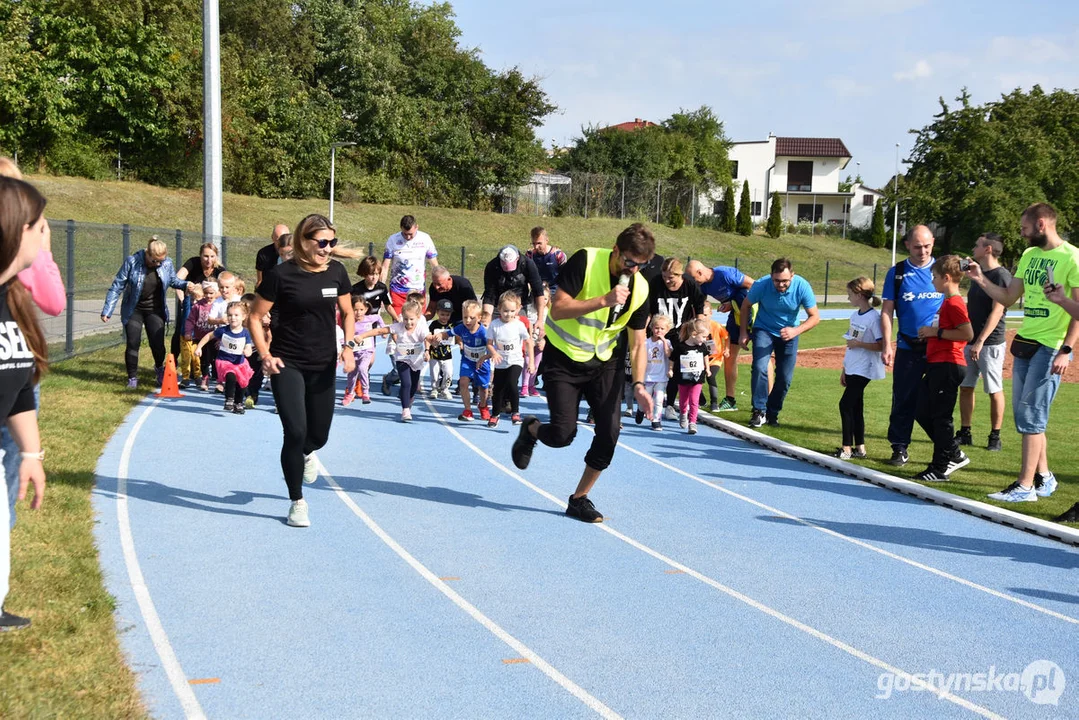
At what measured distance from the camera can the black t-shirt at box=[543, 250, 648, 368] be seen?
6852 millimetres

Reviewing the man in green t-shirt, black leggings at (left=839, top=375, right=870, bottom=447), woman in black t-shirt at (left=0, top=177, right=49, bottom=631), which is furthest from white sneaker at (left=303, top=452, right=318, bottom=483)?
the man in green t-shirt

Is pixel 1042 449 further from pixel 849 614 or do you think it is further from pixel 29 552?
pixel 29 552

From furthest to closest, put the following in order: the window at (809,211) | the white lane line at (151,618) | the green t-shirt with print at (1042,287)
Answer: the window at (809,211)
the green t-shirt with print at (1042,287)
the white lane line at (151,618)

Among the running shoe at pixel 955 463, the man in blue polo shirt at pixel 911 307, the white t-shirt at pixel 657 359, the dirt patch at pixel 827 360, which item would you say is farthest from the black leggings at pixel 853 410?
the dirt patch at pixel 827 360

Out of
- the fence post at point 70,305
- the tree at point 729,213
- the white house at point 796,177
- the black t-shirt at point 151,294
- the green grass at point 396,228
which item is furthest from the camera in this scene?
the white house at point 796,177

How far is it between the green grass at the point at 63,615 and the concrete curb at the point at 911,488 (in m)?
6.23

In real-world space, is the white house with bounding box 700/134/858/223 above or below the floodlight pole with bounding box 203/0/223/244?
above

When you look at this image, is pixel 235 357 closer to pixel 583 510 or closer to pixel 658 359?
pixel 658 359

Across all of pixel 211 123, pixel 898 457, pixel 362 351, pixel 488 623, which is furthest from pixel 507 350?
pixel 211 123

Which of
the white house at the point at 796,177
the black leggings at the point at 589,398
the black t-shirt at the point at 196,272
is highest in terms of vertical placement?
the white house at the point at 796,177

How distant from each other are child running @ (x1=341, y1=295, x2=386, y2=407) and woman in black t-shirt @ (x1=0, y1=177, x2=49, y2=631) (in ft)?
27.4

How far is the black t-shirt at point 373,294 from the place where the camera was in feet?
43.3

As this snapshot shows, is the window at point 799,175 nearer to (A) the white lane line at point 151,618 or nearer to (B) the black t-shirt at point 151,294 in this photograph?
(B) the black t-shirt at point 151,294

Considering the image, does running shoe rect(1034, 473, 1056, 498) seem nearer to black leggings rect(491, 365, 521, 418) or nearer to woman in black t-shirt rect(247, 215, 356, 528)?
black leggings rect(491, 365, 521, 418)
